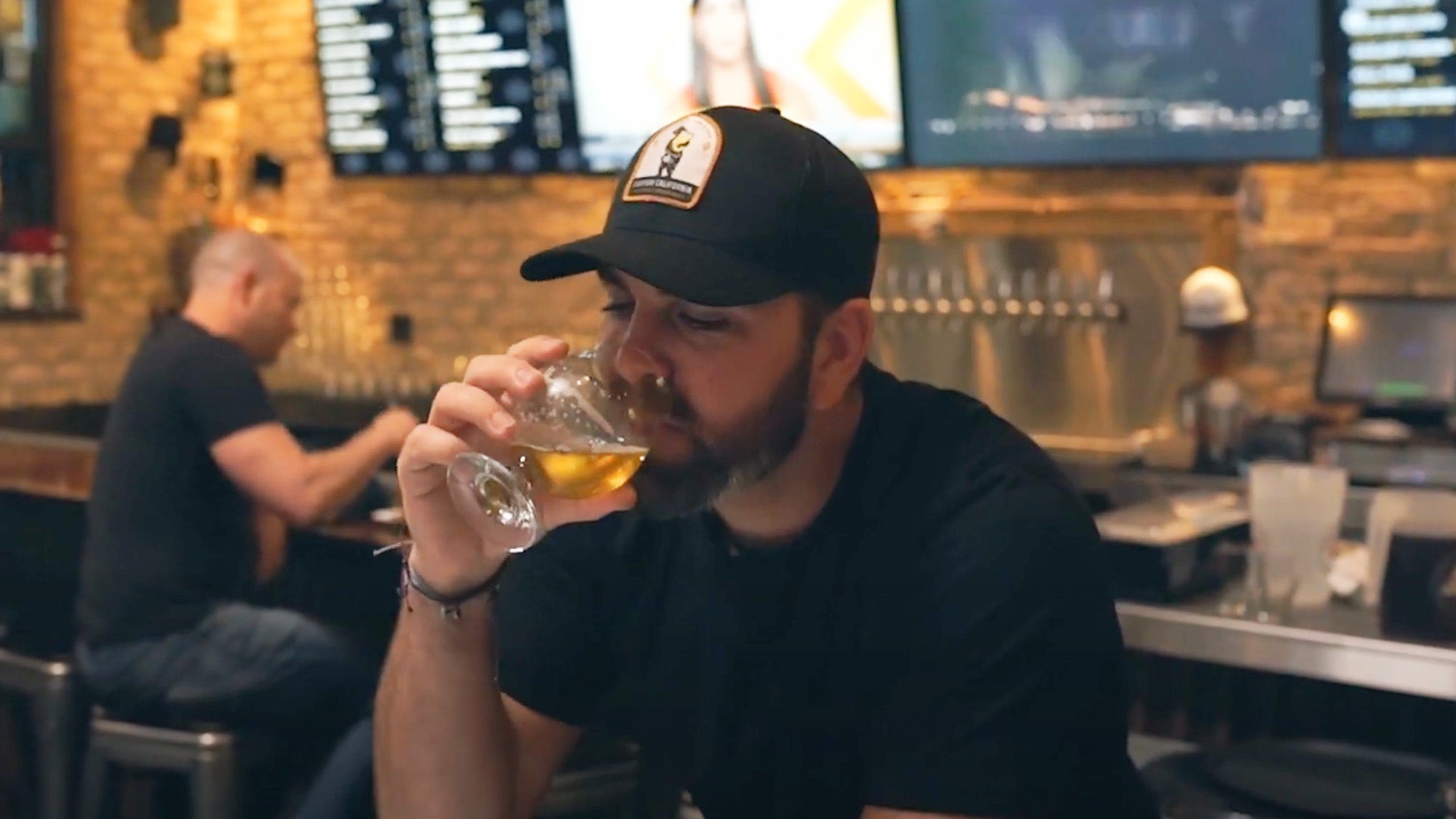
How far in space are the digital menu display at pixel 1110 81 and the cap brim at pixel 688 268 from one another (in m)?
2.84

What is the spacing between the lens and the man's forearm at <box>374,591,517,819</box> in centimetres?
164

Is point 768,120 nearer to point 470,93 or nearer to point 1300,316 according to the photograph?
point 1300,316

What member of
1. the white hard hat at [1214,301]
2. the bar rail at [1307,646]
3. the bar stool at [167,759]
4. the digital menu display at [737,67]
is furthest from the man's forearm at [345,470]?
the white hard hat at [1214,301]

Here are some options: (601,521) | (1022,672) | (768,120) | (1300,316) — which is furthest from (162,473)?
(1300,316)

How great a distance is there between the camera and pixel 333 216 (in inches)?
241

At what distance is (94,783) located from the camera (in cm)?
328

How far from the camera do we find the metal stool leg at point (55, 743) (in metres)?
3.47

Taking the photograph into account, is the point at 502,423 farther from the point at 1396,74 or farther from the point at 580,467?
the point at 1396,74

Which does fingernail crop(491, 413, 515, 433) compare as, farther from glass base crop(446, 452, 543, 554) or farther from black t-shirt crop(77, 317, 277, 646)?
black t-shirt crop(77, 317, 277, 646)

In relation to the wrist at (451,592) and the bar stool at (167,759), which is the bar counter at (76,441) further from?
the wrist at (451,592)

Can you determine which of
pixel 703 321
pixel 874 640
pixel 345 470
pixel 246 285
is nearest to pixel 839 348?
pixel 703 321

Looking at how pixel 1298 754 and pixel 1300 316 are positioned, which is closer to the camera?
pixel 1298 754

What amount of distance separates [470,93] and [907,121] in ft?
5.22

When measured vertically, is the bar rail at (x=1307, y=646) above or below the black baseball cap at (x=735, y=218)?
below
